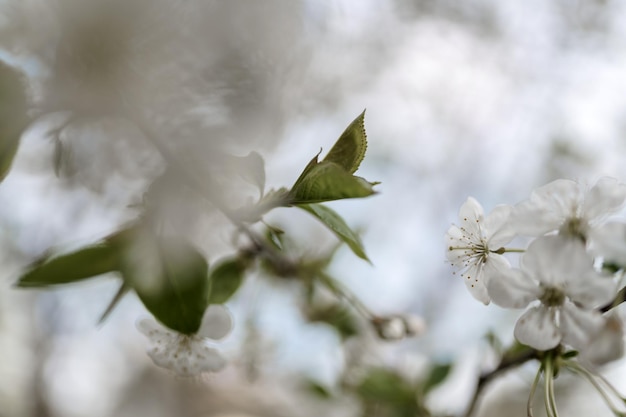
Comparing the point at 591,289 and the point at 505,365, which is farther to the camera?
the point at 505,365

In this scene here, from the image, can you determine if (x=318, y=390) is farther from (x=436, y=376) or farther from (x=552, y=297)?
(x=552, y=297)

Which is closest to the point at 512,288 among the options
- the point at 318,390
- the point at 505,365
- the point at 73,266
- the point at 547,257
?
the point at 547,257

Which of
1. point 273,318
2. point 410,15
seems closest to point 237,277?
point 273,318

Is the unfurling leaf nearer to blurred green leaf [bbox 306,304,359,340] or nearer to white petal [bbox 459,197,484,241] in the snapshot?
white petal [bbox 459,197,484,241]

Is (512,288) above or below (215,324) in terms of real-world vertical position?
above

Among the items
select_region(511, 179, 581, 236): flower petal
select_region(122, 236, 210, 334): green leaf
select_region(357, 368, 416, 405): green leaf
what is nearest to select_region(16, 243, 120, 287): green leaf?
select_region(122, 236, 210, 334): green leaf

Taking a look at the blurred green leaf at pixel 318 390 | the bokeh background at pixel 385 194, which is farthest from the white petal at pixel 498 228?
the blurred green leaf at pixel 318 390

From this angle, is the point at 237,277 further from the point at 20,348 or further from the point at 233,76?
the point at 20,348
